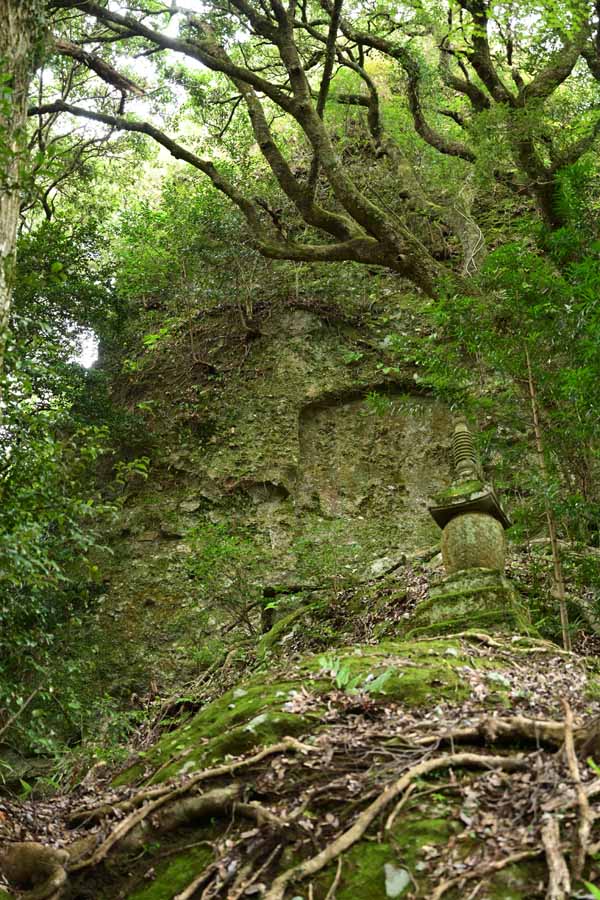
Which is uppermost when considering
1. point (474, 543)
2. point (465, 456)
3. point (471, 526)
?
point (465, 456)

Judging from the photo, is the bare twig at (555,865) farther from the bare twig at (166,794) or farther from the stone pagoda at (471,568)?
the stone pagoda at (471,568)

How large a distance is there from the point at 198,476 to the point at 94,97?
605 centimetres

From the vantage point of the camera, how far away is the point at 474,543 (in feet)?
18.5

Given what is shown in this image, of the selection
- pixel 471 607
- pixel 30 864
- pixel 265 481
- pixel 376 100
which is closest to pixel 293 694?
pixel 30 864

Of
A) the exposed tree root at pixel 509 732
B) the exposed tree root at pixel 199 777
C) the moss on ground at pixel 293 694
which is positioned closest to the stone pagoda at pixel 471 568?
the moss on ground at pixel 293 694

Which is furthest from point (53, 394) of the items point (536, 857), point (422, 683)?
point (536, 857)

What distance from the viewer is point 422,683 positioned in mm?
3402

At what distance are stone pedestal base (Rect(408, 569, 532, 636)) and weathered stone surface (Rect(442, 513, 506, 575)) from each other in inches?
7.2

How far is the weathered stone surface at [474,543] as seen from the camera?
5617 mm

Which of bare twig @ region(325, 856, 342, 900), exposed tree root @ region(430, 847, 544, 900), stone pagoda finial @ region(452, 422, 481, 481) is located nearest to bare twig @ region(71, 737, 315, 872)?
bare twig @ region(325, 856, 342, 900)

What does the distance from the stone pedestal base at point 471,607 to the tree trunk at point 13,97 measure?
341 cm

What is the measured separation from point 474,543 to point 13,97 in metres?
4.76

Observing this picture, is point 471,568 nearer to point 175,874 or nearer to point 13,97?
point 175,874

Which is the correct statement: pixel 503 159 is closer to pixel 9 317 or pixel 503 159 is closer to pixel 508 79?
pixel 508 79
